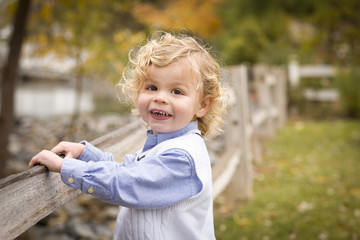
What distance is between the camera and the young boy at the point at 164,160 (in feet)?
4.18

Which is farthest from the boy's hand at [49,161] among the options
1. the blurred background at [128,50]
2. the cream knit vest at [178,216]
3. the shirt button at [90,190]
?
the blurred background at [128,50]

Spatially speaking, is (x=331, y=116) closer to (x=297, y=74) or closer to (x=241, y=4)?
(x=297, y=74)

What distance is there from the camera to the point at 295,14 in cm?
563

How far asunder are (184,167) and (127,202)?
22 cm

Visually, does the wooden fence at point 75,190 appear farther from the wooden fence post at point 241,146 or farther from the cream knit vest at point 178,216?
the cream knit vest at point 178,216

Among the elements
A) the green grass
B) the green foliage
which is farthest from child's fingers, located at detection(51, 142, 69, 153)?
the green foliage

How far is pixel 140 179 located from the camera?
1282 millimetres

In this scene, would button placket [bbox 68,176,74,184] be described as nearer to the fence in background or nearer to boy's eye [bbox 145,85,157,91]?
boy's eye [bbox 145,85,157,91]

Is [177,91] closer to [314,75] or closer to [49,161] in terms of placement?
[49,161]

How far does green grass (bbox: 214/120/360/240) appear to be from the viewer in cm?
367

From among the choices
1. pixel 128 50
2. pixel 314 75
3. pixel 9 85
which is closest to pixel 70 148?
pixel 9 85

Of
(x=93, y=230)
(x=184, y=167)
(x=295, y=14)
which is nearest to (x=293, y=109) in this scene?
(x=295, y=14)

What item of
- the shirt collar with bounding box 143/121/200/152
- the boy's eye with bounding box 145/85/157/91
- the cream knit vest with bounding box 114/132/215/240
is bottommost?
the cream knit vest with bounding box 114/132/215/240

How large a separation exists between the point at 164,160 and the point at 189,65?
37cm
